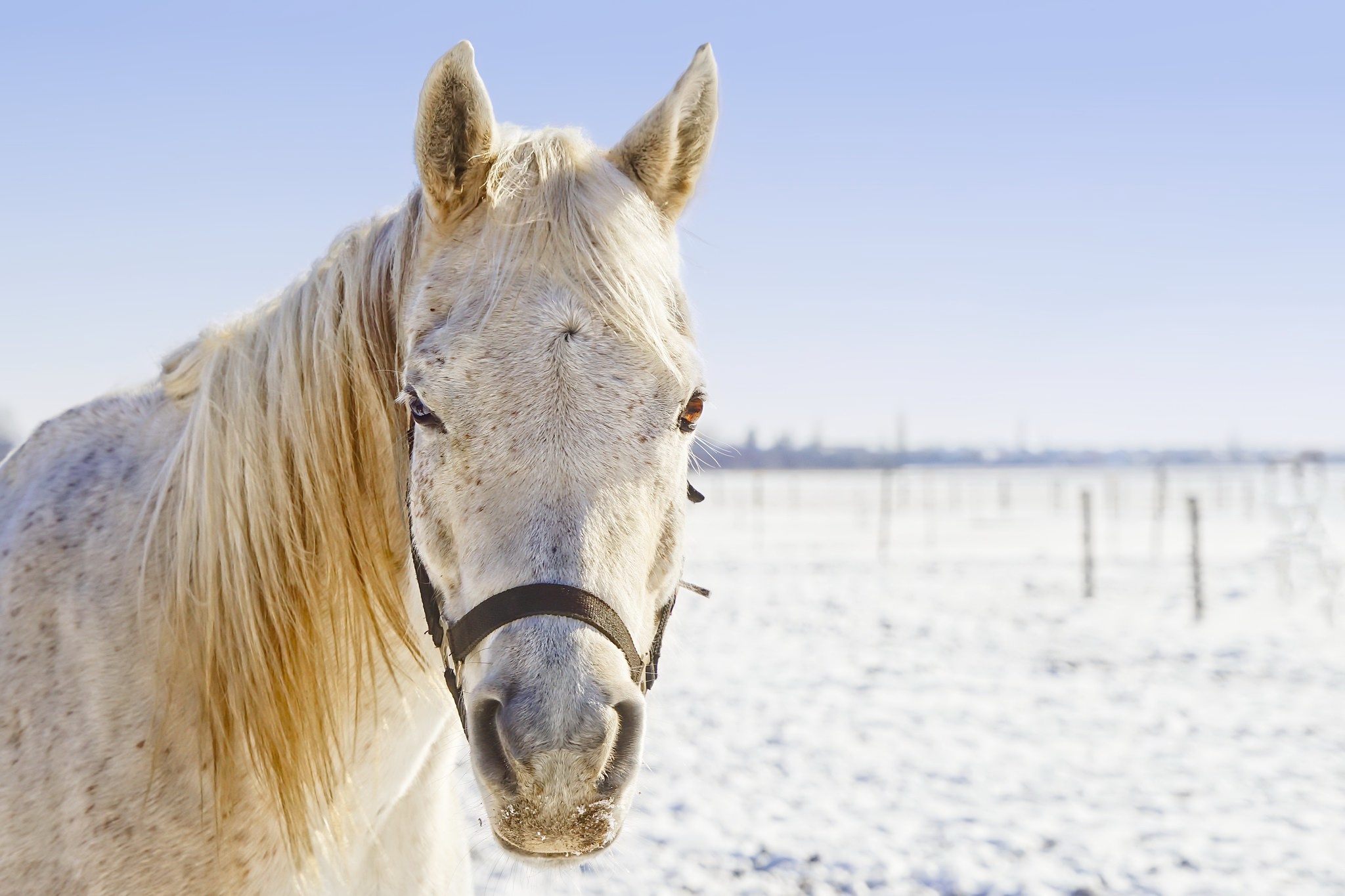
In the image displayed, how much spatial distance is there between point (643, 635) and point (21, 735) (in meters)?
1.28

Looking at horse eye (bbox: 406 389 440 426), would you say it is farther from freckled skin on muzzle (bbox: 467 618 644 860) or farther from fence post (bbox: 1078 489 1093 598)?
fence post (bbox: 1078 489 1093 598)

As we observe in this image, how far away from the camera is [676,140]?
1904mm

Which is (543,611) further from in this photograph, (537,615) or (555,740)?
(555,740)

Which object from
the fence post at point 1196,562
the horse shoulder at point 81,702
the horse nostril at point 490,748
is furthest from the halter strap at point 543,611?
the fence post at point 1196,562

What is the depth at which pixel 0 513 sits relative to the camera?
6.68 feet

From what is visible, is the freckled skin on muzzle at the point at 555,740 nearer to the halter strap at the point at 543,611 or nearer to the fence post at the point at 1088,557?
the halter strap at the point at 543,611

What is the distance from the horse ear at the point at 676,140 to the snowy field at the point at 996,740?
694 millimetres

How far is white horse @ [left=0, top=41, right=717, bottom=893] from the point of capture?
4.87 ft

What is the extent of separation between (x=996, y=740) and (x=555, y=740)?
593cm

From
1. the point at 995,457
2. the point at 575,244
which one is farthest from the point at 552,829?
the point at 995,457

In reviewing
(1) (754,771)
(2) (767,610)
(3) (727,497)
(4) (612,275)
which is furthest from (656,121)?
(3) (727,497)

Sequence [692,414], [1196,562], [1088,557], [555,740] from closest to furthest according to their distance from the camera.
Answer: [555,740], [692,414], [1196,562], [1088,557]

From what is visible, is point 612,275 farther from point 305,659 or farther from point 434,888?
point 434,888

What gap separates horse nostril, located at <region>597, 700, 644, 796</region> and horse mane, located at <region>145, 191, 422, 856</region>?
65 centimetres
